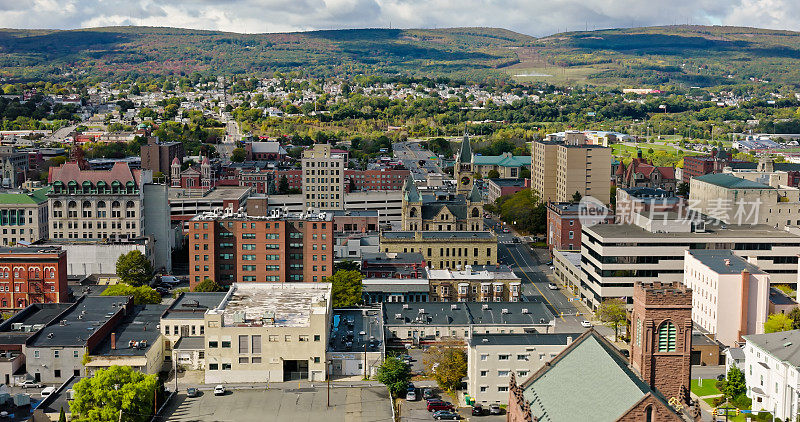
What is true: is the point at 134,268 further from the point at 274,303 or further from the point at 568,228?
the point at 568,228

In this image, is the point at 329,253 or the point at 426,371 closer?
the point at 426,371

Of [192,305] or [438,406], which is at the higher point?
[192,305]

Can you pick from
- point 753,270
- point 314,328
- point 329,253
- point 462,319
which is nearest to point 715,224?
point 753,270

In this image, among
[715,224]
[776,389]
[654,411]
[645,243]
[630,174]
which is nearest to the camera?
[654,411]

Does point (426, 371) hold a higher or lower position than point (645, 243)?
lower

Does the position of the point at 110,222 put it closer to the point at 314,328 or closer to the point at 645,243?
the point at 314,328

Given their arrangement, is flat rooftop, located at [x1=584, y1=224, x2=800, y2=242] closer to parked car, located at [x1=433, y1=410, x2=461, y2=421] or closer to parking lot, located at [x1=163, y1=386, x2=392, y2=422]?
parking lot, located at [x1=163, y1=386, x2=392, y2=422]

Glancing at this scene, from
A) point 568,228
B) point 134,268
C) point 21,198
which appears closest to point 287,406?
point 134,268
